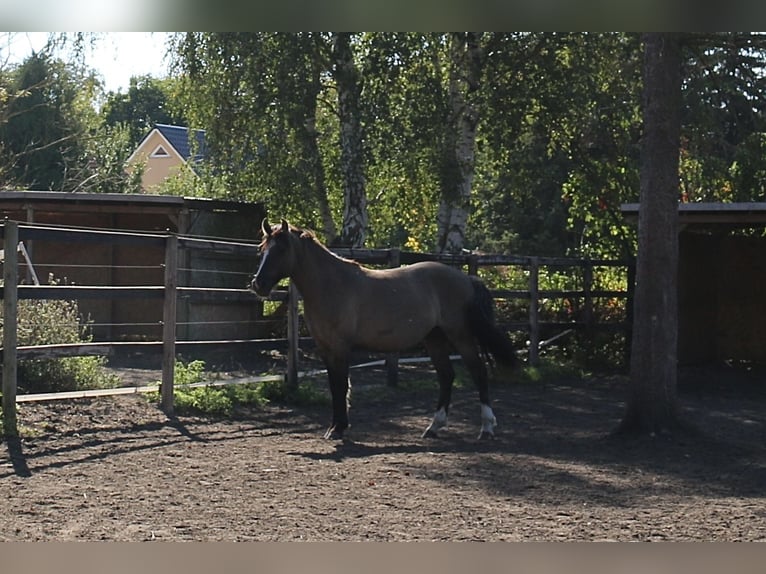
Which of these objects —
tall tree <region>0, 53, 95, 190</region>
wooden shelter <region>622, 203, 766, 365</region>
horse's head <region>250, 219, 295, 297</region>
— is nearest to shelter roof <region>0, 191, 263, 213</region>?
horse's head <region>250, 219, 295, 297</region>

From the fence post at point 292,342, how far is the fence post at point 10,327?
11.5ft

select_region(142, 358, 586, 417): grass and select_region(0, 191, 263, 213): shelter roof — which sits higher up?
select_region(0, 191, 263, 213): shelter roof

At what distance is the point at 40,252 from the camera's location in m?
16.0

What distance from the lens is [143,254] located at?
53.4 ft

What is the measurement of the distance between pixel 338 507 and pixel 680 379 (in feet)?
30.8

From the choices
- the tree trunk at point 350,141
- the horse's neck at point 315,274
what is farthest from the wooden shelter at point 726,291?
the horse's neck at point 315,274

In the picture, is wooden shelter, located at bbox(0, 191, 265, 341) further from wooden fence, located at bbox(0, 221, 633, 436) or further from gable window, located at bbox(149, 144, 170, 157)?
gable window, located at bbox(149, 144, 170, 157)

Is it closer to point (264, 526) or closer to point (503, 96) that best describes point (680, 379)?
point (503, 96)

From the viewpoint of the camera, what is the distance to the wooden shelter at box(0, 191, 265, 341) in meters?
14.5

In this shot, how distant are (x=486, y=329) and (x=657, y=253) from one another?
1.64 metres

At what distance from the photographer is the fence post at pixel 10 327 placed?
7012mm

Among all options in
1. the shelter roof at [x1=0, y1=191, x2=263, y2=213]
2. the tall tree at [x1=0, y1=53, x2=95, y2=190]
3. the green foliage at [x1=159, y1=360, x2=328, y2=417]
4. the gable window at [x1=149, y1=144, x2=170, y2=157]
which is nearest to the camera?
Answer: the green foliage at [x1=159, y1=360, x2=328, y2=417]

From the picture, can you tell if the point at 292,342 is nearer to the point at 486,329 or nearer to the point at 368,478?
the point at 486,329

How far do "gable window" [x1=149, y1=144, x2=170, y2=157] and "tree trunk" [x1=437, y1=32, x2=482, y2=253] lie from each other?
40717 mm
